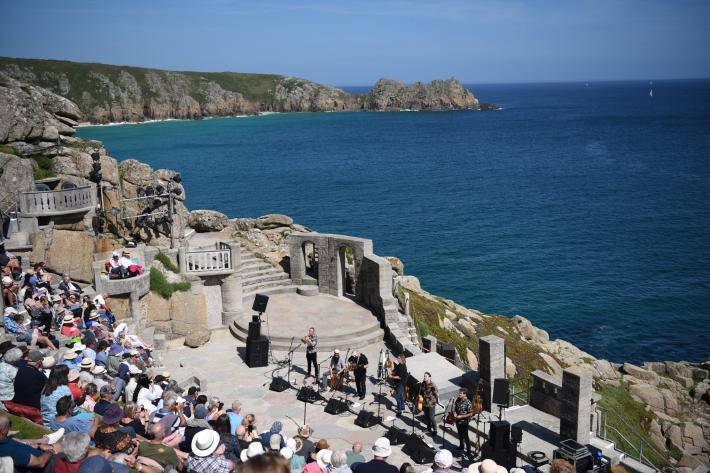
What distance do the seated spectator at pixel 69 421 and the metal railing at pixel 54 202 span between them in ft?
45.3

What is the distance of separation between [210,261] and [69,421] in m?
14.5

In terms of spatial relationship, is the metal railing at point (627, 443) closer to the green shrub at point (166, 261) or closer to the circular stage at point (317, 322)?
the circular stage at point (317, 322)

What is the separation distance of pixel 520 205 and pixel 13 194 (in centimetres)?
5192

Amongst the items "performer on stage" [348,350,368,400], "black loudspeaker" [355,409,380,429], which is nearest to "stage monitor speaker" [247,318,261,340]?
"performer on stage" [348,350,368,400]

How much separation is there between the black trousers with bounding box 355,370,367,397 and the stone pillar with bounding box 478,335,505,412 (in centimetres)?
317

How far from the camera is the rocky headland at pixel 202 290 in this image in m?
22.8

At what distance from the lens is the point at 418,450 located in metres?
14.1

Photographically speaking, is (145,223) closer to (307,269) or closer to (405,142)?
(307,269)

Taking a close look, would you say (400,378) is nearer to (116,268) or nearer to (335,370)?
(335,370)

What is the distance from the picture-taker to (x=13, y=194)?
23703 millimetres

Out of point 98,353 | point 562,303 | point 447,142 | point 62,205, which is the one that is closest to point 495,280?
point 562,303

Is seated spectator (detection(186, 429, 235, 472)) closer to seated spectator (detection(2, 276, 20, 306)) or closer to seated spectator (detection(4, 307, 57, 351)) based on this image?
seated spectator (detection(4, 307, 57, 351))

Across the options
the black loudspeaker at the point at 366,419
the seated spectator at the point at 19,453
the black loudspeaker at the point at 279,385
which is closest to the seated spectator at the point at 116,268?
the black loudspeaker at the point at 279,385

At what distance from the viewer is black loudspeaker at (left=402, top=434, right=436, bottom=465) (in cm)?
1405
